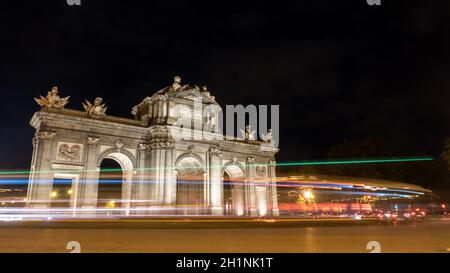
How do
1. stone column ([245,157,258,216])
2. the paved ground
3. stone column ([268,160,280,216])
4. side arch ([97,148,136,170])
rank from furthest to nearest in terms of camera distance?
1. stone column ([268,160,280,216])
2. stone column ([245,157,258,216])
3. side arch ([97,148,136,170])
4. the paved ground

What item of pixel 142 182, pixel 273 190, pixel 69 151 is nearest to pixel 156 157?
pixel 142 182

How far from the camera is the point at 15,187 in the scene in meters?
41.3

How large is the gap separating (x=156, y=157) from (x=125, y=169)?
443 cm

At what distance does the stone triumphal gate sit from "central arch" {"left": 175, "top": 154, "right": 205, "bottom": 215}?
0.12 meters

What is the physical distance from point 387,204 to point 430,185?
69.3 ft

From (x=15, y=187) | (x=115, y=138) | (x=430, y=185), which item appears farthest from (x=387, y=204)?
(x=15, y=187)

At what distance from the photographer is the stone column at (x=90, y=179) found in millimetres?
33156

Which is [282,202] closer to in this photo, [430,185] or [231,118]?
[231,118]

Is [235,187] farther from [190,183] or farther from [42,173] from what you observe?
[42,173]

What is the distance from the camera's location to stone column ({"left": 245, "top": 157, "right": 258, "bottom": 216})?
4441 centimetres

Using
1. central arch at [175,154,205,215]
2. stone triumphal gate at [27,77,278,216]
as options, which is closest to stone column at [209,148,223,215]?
stone triumphal gate at [27,77,278,216]

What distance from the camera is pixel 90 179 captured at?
112 feet

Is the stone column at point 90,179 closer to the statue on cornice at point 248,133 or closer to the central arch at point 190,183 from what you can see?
the central arch at point 190,183

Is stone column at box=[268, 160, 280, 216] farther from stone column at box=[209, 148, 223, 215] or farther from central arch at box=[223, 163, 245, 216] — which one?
stone column at box=[209, 148, 223, 215]
